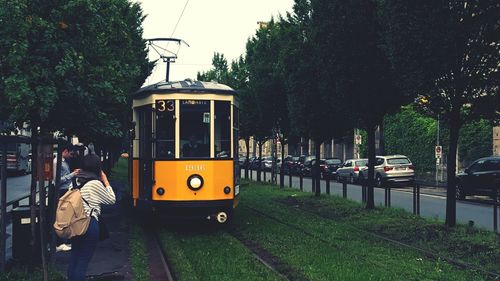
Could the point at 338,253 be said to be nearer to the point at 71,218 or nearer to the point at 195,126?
the point at 195,126

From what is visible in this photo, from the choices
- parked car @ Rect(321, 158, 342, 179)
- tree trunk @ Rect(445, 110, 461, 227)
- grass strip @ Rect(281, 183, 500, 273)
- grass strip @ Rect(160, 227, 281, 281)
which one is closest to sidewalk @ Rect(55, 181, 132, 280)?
grass strip @ Rect(160, 227, 281, 281)

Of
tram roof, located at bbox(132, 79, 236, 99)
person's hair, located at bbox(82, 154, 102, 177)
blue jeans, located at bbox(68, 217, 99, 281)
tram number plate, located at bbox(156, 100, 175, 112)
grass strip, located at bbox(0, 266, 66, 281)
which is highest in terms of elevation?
tram roof, located at bbox(132, 79, 236, 99)

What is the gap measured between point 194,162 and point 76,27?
4772mm

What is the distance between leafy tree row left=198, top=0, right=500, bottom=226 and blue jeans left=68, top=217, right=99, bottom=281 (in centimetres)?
716

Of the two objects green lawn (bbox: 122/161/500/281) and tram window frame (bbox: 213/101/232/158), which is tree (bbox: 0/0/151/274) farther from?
tram window frame (bbox: 213/101/232/158)

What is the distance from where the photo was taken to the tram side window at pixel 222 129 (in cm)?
1252

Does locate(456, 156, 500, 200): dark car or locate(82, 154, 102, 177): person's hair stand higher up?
locate(82, 154, 102, 177): person's hair

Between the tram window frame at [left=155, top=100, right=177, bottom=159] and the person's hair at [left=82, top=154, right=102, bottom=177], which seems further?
the tram window frame at [left=155, top=100, right=177, bottom=159]

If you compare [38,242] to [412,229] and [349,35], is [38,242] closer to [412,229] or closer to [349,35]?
[412,229]

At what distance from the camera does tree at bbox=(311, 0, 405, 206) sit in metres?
15.1

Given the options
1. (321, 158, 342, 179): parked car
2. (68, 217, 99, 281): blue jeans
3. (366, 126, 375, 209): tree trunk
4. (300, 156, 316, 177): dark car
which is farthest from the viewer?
(300, 156, 316, 177): dark car

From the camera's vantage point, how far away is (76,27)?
8117 mm

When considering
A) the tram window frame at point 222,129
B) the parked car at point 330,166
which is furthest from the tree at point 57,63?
the parked car at point 330,166

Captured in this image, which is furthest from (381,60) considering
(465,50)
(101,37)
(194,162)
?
(101,37)
